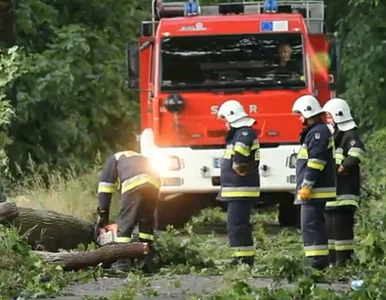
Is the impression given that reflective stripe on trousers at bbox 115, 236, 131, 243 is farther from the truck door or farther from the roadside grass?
the truck door

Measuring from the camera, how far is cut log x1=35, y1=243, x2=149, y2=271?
1162 cm

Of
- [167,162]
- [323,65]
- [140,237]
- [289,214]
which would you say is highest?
[323,65]

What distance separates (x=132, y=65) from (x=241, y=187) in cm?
467

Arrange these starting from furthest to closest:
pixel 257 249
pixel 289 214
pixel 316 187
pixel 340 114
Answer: pixel 289 214
pixel 257 249
pixel 340 114
pixel 316 187

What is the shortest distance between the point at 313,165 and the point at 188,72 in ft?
16.5

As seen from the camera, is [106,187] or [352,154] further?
[352,154]

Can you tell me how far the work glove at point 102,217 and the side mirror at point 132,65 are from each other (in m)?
4.24

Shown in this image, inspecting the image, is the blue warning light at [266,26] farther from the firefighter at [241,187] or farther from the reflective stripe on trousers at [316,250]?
the reflective stripe on trousers at [316,250]

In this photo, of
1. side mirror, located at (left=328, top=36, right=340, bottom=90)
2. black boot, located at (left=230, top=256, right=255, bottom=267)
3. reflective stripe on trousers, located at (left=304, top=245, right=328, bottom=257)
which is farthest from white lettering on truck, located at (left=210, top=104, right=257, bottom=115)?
reflective stripe on trousers, located at (left=304, top=245, right=328, bottom=257)

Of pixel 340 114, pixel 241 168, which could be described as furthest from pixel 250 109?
pixel 241 168

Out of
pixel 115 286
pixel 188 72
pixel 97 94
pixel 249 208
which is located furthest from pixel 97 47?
pixel 115 286

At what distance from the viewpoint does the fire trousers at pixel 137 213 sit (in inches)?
→ 488

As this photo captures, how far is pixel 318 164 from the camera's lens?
11.9 metres

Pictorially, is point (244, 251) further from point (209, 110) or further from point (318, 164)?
point (209, 110)
